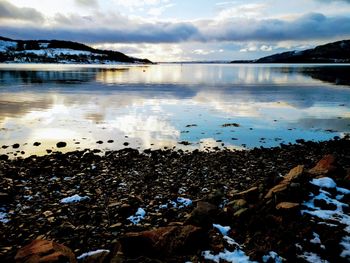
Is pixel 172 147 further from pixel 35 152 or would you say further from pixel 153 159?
pixel 35 152

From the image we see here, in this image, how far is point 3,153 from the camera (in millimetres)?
18531

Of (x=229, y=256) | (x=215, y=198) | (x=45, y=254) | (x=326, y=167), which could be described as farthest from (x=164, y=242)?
(x=326, y=167)

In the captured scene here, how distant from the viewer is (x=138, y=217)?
1066 cm

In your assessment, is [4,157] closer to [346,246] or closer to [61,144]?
[61,144]

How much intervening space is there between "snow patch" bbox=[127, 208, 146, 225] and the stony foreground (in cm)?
3

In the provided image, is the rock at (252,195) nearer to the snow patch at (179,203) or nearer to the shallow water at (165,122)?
the snow patch at (179,203)

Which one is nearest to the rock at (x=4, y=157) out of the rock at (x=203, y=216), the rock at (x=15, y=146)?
the rock at (x=15, y=146)

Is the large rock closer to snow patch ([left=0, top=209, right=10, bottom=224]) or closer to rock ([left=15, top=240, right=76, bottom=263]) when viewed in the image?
rock ([left=15, top=240, right=76, bottom=263])

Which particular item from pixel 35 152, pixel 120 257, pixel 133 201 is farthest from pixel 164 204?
pixel 35 152

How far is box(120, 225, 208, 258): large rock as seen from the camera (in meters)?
7.85

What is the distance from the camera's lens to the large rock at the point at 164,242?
25.7ft

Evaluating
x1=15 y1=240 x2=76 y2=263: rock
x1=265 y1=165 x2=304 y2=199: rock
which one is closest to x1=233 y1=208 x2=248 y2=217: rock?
x1=265 y1=165 x2=304 y2=199: rock

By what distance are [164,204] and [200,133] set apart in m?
13.1

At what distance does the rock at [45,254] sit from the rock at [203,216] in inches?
135
